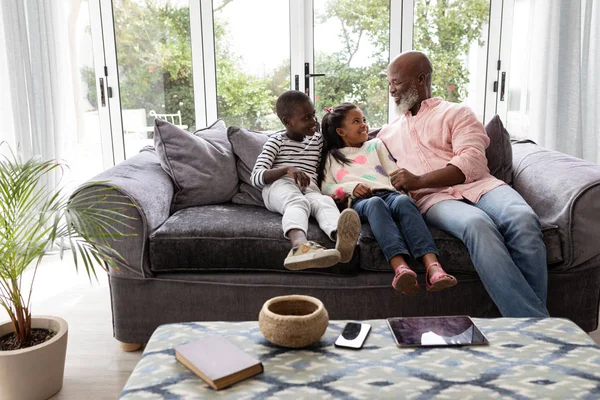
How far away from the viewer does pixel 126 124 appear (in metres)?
3.77

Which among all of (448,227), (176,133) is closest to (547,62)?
(448,227)

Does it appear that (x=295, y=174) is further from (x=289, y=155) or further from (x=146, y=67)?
(x=146, y=67)

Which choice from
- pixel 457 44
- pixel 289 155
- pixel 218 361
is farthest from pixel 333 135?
pixel 457 44

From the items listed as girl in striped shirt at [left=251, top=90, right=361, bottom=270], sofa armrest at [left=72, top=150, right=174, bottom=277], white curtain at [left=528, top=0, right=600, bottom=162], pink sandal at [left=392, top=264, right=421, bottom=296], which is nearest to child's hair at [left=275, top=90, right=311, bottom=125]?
girl in striped shirt at [left=251, top=90, right=361, bottom=270]

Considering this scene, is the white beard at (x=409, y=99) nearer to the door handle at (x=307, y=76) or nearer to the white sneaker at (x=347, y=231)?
the white sneaker at (x=347, y=231)

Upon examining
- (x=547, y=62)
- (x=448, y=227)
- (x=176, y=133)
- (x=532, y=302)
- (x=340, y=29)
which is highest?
(x=340, y=29)

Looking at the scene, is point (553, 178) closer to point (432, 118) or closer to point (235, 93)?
point (432, 118)

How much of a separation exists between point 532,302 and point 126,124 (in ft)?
9.39

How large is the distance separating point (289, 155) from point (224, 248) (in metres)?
0.56

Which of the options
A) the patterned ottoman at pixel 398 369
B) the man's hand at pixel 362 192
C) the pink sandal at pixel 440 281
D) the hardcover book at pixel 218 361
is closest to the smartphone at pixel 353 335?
the patterned ottoman at pixel 398 369

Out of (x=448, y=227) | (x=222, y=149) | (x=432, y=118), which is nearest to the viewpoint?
(x=448, y=227)

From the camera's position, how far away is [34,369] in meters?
1.77

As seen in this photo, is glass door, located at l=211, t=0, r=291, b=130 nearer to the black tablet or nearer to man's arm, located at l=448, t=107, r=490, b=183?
man's arm, located at l=448, t=107, r=490, b=183

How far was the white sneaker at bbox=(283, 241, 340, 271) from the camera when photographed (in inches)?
69.6
